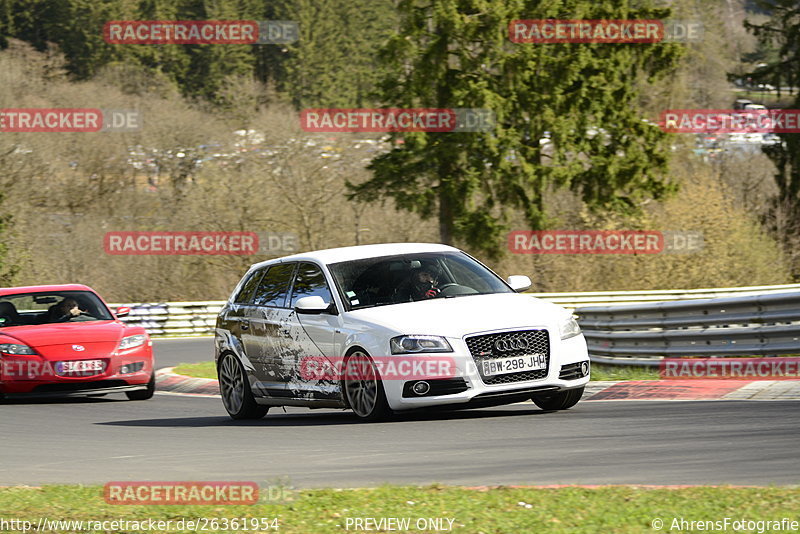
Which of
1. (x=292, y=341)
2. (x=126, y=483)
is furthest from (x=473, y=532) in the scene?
(x=292, y=341)

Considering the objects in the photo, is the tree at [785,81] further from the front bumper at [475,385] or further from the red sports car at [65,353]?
the front bumper at [475,385]

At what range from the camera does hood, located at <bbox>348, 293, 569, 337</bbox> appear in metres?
11.0

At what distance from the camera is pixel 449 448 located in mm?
9406

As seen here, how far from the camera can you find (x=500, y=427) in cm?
1059

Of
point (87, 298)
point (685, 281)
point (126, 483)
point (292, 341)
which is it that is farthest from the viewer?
point (685, 281)

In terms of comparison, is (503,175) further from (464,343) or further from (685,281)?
(464,343)

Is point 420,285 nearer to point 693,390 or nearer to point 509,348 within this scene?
point 509,348

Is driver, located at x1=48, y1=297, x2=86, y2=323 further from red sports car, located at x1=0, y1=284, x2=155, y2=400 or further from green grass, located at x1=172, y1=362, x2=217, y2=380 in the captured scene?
green grass, located at x1=172, y1=362, x2=217, y2=380

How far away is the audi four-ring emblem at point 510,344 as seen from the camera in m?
11.0

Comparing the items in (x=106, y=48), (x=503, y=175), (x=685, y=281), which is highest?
(x=106, y=48)

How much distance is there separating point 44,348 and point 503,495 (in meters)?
10.2

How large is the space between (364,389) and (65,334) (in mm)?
6310

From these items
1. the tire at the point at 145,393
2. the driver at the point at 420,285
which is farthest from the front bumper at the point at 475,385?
the tire at the point at 145,393

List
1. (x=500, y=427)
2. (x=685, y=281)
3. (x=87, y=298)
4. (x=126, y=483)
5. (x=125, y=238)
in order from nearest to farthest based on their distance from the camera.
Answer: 1. (x=126, y=483)
2. (x=500, y=427)
3. (x=87, y=298)
4. (x=685, y=281)
5. (x=125, y=238)
